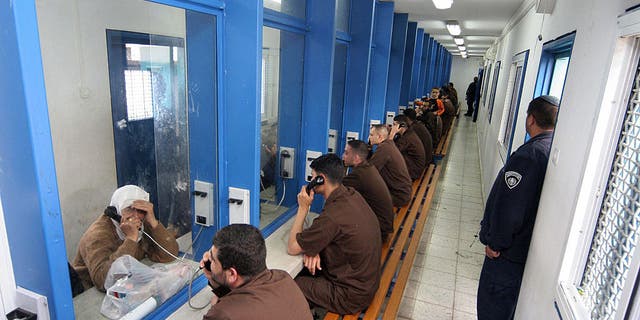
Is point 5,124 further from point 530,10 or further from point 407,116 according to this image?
point 407,116

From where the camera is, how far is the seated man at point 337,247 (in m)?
2.63

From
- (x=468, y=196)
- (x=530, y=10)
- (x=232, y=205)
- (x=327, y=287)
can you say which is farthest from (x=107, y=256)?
(x=468, y=196)

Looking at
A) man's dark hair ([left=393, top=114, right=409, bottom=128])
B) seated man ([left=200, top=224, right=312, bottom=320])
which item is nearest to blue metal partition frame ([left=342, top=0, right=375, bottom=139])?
man's dark hair ([left=393, top=114, right=409, bottom=128])

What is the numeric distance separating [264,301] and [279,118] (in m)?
2.38

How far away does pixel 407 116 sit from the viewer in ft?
22.0

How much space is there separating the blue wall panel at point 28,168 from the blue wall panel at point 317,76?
2.57 metres

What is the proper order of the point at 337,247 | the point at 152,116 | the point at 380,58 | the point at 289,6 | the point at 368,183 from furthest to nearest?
1. the point at 380,58
2. the point at 368,183
3. the point at 289,6
4. the point at 337,247
5. the point at 152,116

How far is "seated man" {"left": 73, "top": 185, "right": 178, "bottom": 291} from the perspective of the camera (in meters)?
2.15

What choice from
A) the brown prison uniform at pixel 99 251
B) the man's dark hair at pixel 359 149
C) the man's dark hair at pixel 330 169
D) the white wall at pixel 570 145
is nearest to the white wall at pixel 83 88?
the brown prison uniform at pixel 99 251

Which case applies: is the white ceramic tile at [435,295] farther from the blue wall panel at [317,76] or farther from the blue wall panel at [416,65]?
the blue wall panel at [416,65]

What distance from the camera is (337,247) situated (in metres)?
2.71

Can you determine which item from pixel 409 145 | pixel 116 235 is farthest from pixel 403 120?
pixel 116 235

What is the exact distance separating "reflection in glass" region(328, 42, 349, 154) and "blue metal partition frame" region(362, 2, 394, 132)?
2.45 ft

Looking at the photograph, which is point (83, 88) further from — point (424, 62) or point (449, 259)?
point (424, 62)
